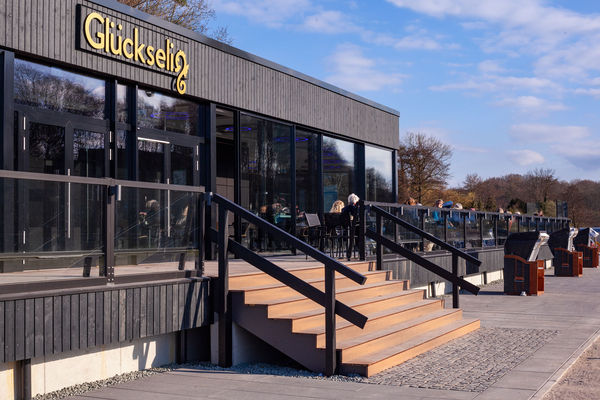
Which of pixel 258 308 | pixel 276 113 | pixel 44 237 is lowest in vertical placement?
pixel 258 308

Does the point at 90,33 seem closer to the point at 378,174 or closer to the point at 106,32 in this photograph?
the point at 106,32

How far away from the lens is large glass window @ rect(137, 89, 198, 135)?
11734mm

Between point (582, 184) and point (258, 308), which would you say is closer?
point (258, 308)

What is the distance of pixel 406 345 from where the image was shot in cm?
818

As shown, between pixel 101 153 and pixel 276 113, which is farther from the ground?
pixel 276 113

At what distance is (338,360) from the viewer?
23.3 feet

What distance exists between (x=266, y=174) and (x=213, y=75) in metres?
2.61

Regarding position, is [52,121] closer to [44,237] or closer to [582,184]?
[44,237]

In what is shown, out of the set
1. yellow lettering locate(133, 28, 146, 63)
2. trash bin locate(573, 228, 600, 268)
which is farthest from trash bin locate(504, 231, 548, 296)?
trash bin locate(573, 228, 600, 268)

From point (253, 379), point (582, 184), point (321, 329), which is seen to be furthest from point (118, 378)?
point (582, 184)

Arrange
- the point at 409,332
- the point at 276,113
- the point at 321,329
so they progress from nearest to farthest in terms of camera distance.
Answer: the point at 321,329
the point at 409,332
the point at 276,113

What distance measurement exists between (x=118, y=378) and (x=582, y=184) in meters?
73.3

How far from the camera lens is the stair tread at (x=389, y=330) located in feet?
24.6

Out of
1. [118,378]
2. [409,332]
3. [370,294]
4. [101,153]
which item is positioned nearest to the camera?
[118,378]
